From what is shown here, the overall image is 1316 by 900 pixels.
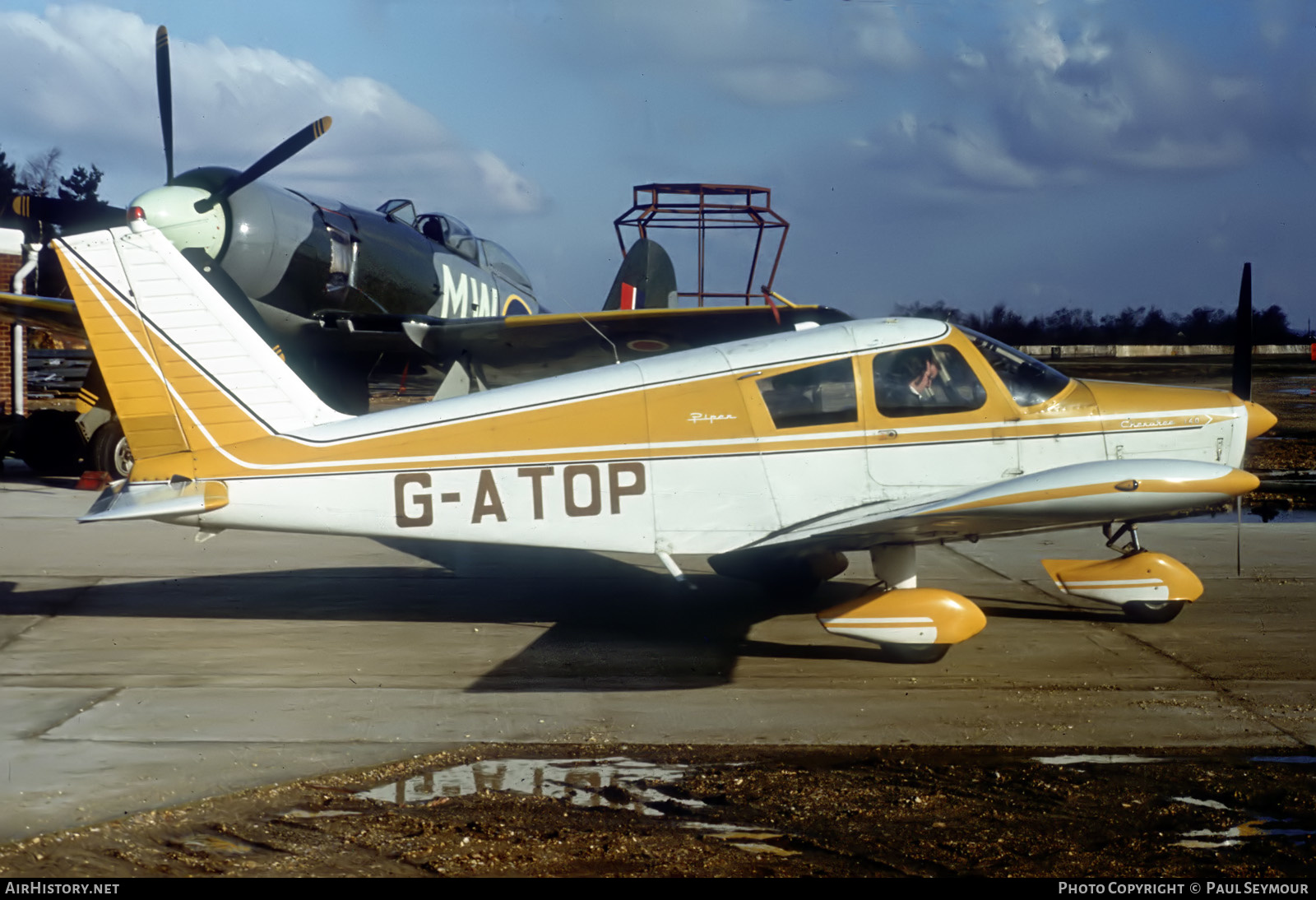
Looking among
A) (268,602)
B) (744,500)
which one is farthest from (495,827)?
(268,602)

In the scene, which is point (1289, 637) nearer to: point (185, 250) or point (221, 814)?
point (221, 814)

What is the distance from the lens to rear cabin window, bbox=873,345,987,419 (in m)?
7.32

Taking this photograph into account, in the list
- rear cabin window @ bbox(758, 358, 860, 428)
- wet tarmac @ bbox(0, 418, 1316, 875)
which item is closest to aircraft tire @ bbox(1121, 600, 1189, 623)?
wet tarmac @ bbox(0, 418, 1316, 875)

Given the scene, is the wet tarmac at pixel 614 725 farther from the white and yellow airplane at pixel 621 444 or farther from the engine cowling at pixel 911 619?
the white and yellow airplane at pixel 621 444

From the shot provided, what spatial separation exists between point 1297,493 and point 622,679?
13.6m

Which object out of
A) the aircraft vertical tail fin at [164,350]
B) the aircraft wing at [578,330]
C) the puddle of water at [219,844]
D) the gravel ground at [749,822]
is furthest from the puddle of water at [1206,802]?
the aircraft wing at [578,330]

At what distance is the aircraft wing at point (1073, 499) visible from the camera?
644cm

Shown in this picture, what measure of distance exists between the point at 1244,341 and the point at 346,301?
1086cm

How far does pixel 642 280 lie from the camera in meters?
22.2

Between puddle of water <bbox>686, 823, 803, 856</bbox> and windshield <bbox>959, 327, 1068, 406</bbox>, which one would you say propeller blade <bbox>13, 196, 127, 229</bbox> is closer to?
windshield <bbox>959, 327, 1068, 406</bbox>

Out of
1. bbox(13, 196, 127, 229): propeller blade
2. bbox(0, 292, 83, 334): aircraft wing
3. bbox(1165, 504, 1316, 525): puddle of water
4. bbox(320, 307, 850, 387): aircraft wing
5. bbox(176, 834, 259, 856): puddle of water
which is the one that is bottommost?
bbox(1165, 504, 1316, 525): puddle of water

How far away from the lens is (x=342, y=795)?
4570mm

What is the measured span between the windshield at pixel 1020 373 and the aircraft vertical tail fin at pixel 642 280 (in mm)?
14758

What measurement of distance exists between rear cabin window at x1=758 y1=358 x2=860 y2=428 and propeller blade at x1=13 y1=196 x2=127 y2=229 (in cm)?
1032
